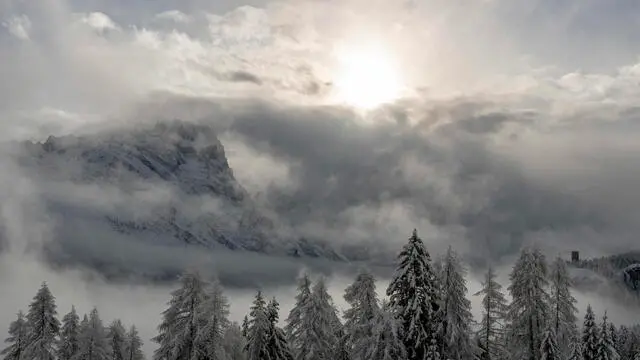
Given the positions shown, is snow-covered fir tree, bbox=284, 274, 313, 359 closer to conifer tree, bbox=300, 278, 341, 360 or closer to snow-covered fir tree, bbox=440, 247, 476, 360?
conifer tree, bbox=300, 278, 341, 360

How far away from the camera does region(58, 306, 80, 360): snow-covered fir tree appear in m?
69.6

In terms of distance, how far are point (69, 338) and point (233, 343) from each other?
79.5 feet

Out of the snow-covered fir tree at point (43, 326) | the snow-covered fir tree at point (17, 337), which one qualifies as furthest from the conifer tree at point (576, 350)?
the snow-covered fir tree at point (17, 337)

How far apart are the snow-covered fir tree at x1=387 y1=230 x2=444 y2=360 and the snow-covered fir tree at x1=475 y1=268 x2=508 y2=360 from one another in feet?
47.7

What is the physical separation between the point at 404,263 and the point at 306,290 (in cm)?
2079

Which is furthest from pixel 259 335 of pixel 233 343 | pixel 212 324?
pixel 233 343

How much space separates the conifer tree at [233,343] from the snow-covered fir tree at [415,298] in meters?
18.6

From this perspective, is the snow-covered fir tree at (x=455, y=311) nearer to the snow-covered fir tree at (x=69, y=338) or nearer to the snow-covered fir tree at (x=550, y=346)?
the snow-covered fir tree at (x=550, y=346)

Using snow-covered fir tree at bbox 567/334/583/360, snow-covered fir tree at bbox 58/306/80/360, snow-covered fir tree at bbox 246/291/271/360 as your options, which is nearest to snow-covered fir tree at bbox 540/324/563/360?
snow-covered fir tree at bbox 567/334/583/360

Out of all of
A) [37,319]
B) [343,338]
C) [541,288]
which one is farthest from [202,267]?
[541,288]

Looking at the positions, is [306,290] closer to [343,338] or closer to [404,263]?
[343,338]

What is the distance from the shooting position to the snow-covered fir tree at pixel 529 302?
47625 mm

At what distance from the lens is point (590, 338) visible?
5772cm

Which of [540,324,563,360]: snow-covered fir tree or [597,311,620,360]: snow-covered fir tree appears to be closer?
[540,324,563,360]: snow-covered fir tree
